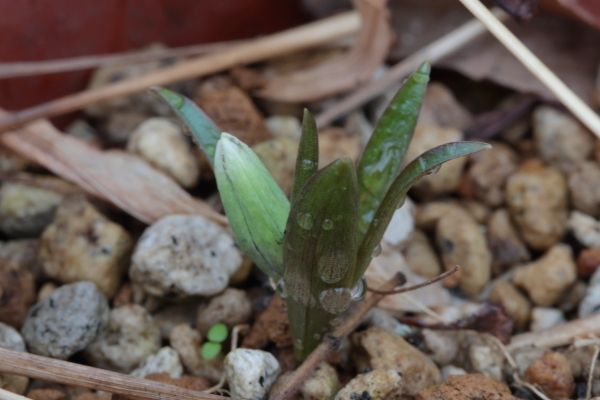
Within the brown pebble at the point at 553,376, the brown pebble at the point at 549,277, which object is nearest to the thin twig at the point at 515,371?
the brown pebble at the point at 553,376

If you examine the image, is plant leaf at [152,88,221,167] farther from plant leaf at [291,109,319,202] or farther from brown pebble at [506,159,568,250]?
brown pebble at [506,159,568,250]

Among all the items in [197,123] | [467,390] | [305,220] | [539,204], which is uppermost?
[539,204]

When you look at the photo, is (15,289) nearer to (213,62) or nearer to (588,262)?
(213,62)

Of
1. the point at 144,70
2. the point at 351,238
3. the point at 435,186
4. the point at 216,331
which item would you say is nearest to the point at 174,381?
the point at 216,331

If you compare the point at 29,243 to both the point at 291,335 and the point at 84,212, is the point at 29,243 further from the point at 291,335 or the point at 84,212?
the point at 291,335

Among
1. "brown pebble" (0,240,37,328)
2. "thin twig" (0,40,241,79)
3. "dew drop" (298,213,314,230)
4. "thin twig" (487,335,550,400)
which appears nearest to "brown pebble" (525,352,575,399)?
"thin twig" (487,335,550,400)

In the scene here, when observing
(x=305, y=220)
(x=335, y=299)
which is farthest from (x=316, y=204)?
(x=335, y=299)

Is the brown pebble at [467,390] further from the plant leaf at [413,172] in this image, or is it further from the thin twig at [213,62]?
the thin twig at [213,62]
